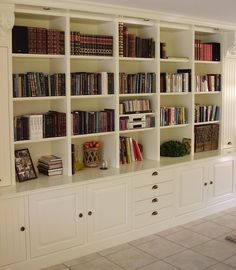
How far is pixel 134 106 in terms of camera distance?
4559 millimetres

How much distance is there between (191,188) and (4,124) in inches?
90.4

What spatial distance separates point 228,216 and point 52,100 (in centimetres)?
252

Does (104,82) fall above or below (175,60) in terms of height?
below

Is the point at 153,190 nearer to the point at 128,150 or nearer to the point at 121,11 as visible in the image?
the point at 128,150

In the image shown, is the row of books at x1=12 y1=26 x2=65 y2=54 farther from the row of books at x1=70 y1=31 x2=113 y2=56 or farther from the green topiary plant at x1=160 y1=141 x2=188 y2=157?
the green topiary plant at x1=160 y1=141 x2=188 y2=157

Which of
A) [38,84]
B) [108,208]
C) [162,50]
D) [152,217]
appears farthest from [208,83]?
[38,84]

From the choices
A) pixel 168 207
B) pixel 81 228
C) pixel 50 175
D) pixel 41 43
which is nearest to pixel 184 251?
pixel 168 207

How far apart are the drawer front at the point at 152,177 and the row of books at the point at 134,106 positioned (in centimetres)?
69

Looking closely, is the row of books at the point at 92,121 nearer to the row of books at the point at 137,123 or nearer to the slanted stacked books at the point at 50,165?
the row of books at the point at 137,123

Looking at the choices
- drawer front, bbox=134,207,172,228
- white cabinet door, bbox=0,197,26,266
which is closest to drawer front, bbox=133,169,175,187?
drawer front, bbox=134,207,172,228

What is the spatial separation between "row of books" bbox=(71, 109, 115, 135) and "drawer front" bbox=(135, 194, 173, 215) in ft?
2.71

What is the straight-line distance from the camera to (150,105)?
473 centimetres

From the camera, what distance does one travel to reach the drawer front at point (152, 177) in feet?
14.0

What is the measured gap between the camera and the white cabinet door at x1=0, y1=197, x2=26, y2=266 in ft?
11.3
